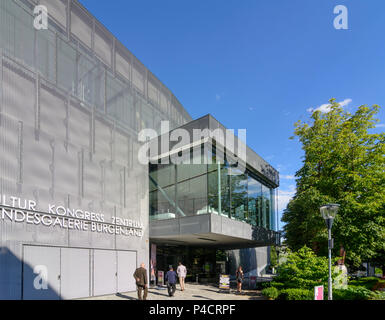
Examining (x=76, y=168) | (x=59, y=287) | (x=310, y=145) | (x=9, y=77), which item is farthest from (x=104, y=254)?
(x=310, y=145)

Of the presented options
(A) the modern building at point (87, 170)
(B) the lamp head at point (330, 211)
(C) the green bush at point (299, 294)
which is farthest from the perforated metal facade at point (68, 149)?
(B) the lamp head at point (330, 211)

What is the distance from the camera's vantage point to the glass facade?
18875mm

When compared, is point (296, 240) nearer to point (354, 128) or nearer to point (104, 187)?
point (354, 128)

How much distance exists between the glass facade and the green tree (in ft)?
14.2

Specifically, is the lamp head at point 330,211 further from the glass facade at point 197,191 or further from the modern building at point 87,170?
the glass facade at point 197,191

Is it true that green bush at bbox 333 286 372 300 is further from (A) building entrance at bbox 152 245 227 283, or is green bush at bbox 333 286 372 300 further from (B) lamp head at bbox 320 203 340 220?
(A) building entrance at bbox 152 245 227 283

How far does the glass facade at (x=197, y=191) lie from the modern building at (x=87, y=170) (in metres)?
0.06

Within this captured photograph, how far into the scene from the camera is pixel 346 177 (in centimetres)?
2014

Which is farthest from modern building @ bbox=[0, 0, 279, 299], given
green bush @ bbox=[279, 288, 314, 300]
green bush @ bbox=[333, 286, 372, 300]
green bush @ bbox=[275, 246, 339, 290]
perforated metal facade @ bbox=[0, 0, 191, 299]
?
green bush @ bbox=[333, 286, 372, 300]

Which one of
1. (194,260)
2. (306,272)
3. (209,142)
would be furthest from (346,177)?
(194,260)

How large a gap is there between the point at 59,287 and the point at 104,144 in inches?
278

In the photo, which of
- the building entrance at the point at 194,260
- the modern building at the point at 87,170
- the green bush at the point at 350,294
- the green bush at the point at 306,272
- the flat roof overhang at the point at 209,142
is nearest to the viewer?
the modern building at the point at 87,170

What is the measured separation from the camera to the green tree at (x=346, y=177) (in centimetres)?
1944

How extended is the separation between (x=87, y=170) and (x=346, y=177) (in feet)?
48.4
